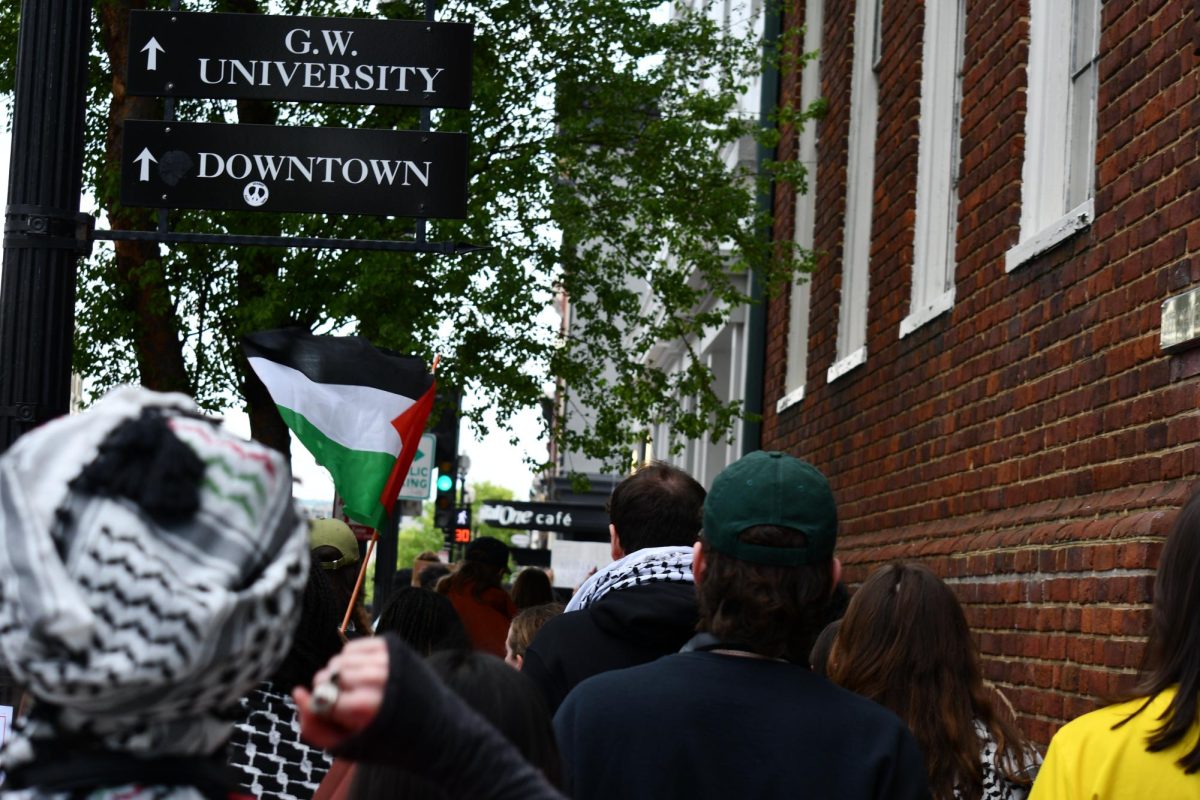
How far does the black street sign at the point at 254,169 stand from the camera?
609 centimetres

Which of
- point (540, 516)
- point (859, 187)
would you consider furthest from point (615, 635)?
point (540, 516)

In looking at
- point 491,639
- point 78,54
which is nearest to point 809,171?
point 491,639

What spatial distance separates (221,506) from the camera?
1709mm

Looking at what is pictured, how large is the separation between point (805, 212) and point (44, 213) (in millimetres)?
10108

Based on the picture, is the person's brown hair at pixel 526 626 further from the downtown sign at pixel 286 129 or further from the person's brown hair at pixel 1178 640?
the person's brown hair at pixel 1178 640

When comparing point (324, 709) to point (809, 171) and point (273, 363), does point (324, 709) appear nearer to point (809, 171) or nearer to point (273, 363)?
point (273, 363)

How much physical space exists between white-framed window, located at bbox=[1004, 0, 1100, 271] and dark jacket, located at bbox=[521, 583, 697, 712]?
12.0 feet

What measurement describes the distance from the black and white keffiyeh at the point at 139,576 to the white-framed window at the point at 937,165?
807cm

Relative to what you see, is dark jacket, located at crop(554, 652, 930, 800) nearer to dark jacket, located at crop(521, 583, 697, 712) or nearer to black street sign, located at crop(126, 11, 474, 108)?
dark jacket, located at crop(521, 583, 697, 712)

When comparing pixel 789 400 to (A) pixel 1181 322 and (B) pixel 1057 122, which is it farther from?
(A) pixel 1181 322

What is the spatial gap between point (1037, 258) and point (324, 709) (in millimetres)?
6784

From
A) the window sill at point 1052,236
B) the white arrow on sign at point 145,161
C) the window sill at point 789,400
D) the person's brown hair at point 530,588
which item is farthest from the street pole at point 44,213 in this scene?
the window sill at point 789,400

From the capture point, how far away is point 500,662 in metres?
2.42

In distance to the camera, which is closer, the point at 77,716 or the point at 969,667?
the point at 77,716
